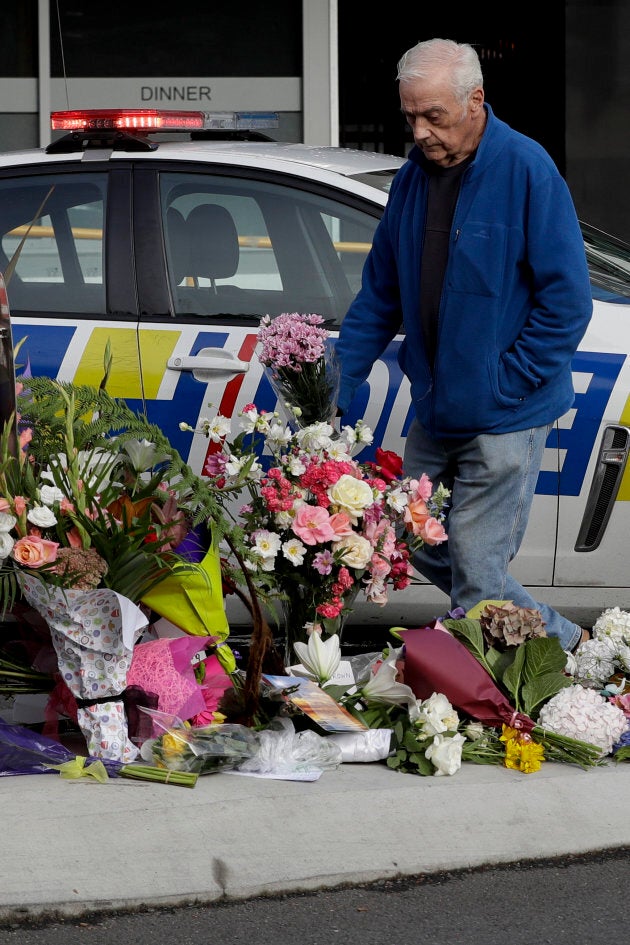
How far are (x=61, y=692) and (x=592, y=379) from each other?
1946mm

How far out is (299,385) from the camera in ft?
12.2

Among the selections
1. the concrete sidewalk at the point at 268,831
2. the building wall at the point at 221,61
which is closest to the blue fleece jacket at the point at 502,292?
the concrete sidewalk at the point at 268,831

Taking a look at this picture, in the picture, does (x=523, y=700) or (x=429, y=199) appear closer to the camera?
(x=523, y=700)

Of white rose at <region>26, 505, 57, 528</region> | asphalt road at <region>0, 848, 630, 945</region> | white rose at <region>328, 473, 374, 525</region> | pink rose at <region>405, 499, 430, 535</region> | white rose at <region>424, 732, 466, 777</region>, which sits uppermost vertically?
white rose at <region>26, 505, 57, 528</region>

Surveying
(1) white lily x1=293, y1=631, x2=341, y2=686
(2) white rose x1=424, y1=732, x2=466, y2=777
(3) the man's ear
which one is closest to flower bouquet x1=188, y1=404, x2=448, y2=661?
(1) white lily x1=293, y1=631, x2=341, y2=686

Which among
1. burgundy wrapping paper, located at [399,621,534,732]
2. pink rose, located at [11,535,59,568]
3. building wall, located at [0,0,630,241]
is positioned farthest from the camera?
building wall, located at [0,0,630,241]

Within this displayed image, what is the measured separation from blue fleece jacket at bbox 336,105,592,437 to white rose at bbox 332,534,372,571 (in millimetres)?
463

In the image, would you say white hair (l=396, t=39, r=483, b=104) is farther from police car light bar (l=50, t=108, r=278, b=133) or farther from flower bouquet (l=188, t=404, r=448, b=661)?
police car light bar (l=50, t=108, r=278, b=133)

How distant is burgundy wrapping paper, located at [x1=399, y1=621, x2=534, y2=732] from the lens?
335 centimetres

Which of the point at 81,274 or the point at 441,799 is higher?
the point at 81,274

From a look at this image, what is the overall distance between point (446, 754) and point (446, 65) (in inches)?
65.7

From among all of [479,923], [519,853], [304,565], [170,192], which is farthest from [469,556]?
[170,192]

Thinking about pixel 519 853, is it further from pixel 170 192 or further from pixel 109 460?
pixel 170 192

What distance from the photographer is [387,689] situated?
340cm
